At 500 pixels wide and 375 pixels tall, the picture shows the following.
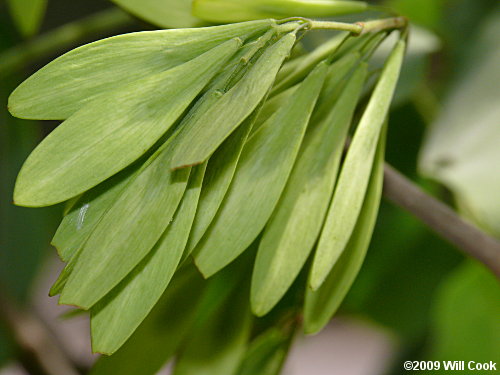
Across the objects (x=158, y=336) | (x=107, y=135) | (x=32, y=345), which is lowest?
(x=32, y=345)

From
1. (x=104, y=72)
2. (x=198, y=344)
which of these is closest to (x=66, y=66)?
(x=104, y=72)

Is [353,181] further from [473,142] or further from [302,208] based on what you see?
[473,142]

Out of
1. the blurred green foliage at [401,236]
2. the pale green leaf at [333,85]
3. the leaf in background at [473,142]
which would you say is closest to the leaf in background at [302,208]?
the pale green leaf at [333,85]

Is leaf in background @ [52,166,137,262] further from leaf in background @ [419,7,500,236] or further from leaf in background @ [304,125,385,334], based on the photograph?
leaf in background @ [419,7,500,236]

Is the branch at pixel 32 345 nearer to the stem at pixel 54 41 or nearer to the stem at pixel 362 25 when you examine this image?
the stem at pixel 54 41

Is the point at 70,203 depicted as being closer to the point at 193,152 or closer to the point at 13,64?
the point at 193,152

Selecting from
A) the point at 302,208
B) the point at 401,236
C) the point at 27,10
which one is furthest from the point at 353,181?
the point at 401,236
